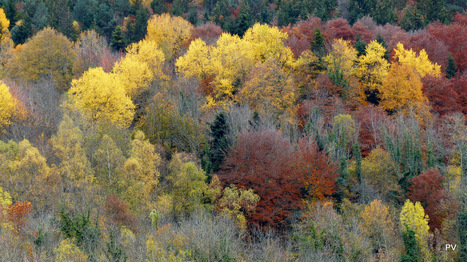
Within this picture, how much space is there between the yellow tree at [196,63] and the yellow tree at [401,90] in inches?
802

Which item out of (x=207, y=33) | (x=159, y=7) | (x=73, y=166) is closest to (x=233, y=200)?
(x=73, y=166)

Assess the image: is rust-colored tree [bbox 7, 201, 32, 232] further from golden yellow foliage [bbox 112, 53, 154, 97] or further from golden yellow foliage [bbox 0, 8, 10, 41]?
golden yellow foliage [bbox 0, 8, 10, 41]

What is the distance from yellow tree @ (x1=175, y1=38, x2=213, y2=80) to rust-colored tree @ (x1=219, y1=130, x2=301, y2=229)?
60.8 ft

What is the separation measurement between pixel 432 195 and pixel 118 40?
4977 centimetres

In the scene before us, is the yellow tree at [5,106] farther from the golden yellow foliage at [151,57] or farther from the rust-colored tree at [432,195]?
the rust-colored tree at [432,195]

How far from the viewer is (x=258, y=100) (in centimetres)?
5419

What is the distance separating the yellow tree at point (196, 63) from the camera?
60.5m

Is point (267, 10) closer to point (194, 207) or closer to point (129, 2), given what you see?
point (129, 2)

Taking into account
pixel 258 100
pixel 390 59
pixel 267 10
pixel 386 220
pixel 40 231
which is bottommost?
pixel 386 220

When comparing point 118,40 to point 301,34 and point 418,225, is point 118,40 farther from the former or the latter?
point 418,225

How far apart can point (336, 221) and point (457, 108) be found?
103 feet

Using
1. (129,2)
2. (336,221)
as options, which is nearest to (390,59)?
(336,221)

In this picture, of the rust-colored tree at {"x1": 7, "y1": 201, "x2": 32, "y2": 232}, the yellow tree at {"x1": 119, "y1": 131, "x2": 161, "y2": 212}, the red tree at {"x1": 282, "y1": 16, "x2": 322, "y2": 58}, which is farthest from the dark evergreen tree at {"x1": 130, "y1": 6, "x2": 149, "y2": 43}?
the rust-colored tree at {"x1": 7, "y1": 201, "x2": 32, "y2": 232}

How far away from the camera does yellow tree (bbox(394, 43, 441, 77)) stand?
210 ft
